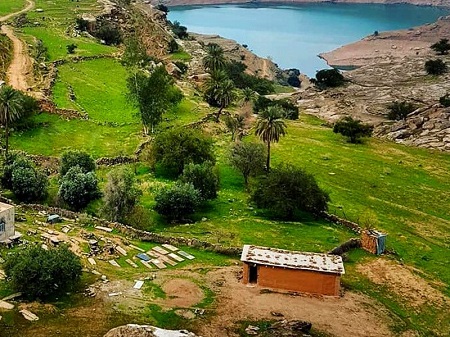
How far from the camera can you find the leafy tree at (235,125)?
9201 centimetres

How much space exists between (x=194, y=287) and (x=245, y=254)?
4693mm

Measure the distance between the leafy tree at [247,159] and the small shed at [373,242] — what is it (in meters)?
20.8

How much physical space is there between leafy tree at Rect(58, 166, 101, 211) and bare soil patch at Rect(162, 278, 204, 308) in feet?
66.7

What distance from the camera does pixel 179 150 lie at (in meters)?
71.6

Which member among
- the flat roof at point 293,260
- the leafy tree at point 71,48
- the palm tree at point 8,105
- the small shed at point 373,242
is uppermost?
the leafy tree at point 71,48

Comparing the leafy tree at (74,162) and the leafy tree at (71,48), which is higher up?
the leafy tree at (71,48)

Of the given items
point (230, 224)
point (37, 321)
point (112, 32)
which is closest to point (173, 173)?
point (230, 224)

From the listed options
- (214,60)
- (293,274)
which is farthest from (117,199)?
(214,60)

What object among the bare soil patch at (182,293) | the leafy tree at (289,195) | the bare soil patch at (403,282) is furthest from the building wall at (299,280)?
the leafy tree at (289,195)

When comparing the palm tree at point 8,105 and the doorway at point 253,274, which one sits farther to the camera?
the palm tree at point 8,105

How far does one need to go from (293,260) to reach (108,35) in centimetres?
9209

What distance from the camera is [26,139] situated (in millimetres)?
75250

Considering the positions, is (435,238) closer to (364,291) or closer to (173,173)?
(364,291)

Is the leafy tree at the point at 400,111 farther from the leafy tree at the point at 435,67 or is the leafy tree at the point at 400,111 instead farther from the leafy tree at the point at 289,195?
the leafy tree at the point at 289,195
